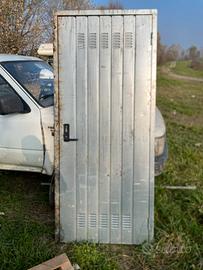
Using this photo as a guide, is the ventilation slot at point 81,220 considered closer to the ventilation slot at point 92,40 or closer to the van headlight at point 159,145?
the van headlight at point 159,145

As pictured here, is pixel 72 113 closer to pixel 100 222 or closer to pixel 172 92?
pixel 100 222

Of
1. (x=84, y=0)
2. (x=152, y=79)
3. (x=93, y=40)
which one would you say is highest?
(x=84, y=0)

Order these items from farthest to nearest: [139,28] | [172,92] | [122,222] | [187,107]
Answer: [172,92], [187,107], [122,222], [139,28]

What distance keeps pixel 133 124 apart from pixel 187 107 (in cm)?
1069

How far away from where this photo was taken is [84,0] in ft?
51.8

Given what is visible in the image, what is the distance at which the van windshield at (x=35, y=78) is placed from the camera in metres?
5.05

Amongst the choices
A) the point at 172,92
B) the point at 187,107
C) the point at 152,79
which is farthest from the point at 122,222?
the point at 172,92

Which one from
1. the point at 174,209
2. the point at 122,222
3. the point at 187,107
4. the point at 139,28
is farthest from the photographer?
the point at 187,107

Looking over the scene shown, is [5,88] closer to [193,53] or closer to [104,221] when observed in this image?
[104,221]

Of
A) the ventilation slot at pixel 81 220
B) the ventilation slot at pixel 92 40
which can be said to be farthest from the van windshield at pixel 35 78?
the ventilation slot at pixel 81 220

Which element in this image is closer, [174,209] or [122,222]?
[122,222]

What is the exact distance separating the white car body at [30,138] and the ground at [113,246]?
1.63 feet

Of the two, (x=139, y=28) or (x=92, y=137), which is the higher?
(x=139, y=28)

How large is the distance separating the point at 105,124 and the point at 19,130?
1.39 metres
